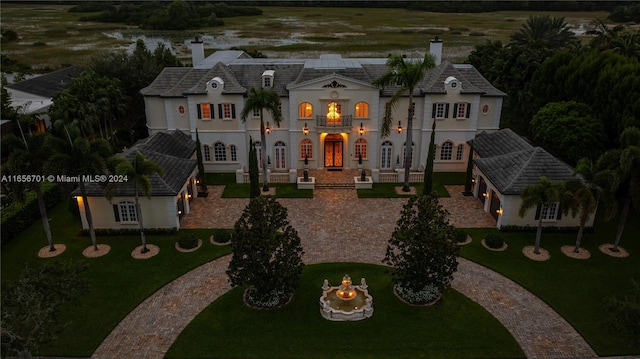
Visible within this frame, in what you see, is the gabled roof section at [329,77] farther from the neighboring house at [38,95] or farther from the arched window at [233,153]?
the neighboring house at [38,95]

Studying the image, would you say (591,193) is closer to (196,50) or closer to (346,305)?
(346,305)

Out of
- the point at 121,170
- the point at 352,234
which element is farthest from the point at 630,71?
the point at 121,170

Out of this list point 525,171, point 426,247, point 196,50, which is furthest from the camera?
point 196,50

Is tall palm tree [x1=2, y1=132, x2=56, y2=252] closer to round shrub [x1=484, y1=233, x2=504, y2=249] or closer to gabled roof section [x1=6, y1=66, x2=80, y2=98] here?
round shrub [x1=484, y1=233, x2=504, y2=249]

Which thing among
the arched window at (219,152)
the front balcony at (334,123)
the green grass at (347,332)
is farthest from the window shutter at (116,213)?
the front balcony at (334,123)

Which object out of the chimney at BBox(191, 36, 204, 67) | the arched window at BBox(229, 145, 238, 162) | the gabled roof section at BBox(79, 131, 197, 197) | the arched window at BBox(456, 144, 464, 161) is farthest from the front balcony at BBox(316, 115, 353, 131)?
the chimney at BBox(191, 36, 204, 67)

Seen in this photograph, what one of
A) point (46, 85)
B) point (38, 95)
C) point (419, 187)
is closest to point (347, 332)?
point (419, 187)

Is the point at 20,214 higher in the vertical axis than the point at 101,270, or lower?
higher
